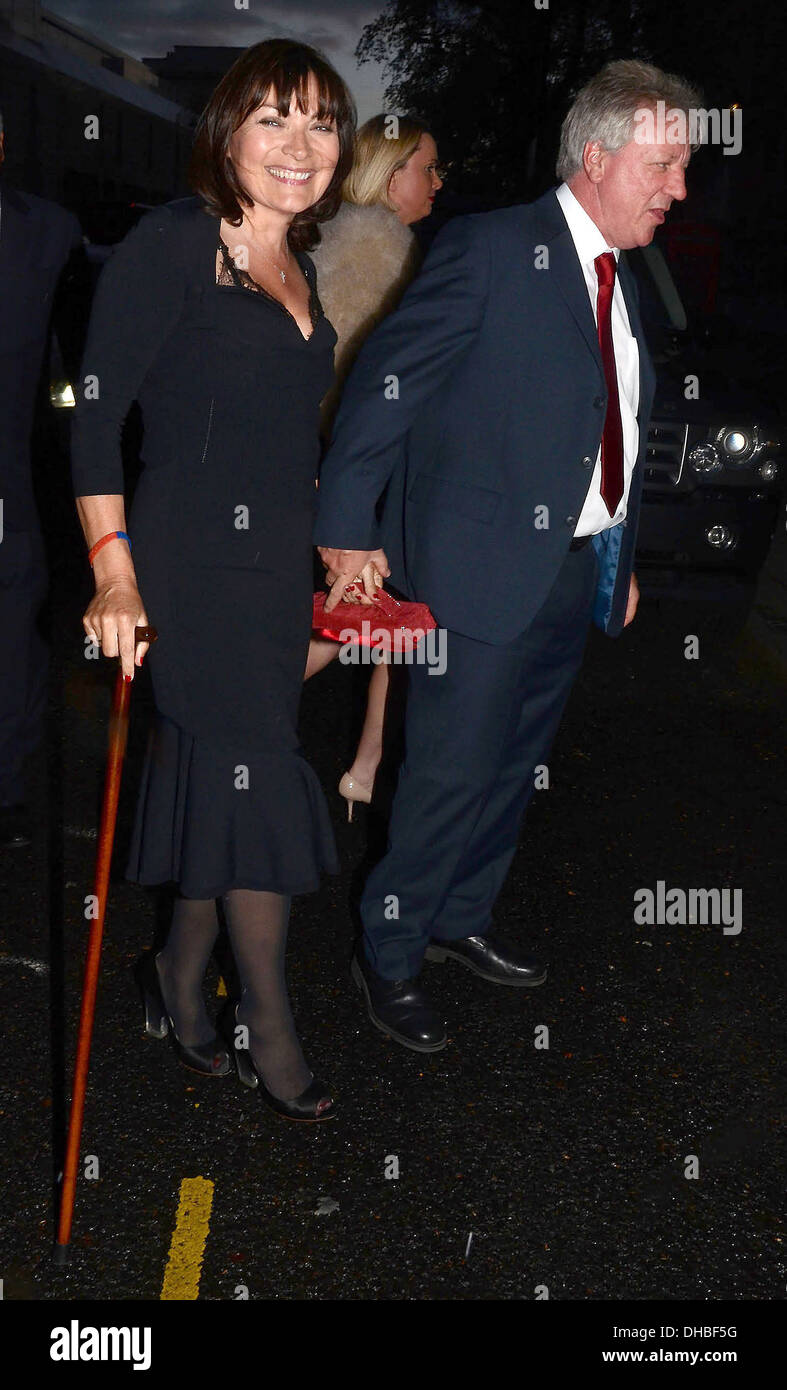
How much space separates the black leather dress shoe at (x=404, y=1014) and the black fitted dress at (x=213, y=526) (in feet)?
2.31

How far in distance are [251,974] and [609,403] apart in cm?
168

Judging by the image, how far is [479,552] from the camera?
335cm

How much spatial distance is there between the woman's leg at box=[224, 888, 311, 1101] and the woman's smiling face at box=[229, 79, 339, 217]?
151 centimetres

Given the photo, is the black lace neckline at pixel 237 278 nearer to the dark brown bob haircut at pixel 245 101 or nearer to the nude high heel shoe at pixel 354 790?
the dark brown bob haircut at pixel 245 101

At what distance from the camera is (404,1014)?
3.68 meters

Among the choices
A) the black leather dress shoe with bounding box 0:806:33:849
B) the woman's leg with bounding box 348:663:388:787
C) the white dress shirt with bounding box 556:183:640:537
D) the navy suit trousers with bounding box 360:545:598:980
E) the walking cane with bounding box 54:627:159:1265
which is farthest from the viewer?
the woman's leg with bounding box 348:663:388:787

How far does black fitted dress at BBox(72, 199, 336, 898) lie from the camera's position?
2709mm

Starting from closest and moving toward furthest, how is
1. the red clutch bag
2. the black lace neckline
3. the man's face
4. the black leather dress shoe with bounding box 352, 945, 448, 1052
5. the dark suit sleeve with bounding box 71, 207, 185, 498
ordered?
the dark suit sleeve with bounding box 71, 207, 185, 498 < the black lace neckline < the red clutch bag < the man's face < the black leather dress shoe with bounding box 352, 945, 448, 1052

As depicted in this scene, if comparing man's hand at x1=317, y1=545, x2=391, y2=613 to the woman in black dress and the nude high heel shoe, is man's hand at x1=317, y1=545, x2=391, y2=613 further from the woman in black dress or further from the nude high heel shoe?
the nude high heel shoe

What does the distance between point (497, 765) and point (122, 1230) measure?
146 centimetres

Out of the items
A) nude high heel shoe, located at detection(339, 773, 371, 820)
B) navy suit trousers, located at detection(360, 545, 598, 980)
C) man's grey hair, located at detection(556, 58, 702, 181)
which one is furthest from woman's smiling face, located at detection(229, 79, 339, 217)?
nude high heel shoe, located at detection(339, 773, 371, 820)

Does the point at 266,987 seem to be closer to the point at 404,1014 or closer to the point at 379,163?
the point at 404,1014

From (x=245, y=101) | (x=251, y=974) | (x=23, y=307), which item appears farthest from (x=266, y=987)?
(x=23, y=307)

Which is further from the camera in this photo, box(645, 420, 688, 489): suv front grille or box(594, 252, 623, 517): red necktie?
box(645, 420, 688, 489): suv front grille
